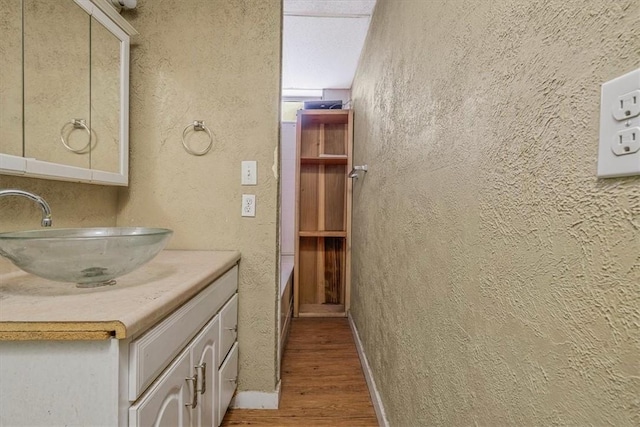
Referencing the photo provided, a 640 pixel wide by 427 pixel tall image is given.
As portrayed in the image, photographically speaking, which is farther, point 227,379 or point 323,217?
point 323,217

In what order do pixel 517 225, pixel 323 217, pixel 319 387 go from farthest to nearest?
pixel 323 217
pixel 319 387
pixel 517 225

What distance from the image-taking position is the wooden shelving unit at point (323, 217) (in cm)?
286

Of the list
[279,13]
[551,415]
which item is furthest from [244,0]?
[551,415]

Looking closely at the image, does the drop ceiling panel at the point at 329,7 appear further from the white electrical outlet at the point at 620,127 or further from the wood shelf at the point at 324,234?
the white electrical outlet at the point at 620,127

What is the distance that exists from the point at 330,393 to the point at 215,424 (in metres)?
0.73

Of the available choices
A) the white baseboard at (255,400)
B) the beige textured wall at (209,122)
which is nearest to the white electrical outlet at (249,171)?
the beige textured wall at (209,122)

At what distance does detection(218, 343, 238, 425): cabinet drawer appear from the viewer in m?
1.23

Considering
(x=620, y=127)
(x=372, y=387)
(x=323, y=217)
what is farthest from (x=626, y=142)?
(x=323, y=217)

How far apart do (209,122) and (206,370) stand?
3.58 feet

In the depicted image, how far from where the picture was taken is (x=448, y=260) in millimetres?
769

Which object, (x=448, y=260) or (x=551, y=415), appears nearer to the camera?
(x=551, y=415)

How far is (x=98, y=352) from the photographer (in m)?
0.62

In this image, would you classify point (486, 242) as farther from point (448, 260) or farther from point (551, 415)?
point (551, 415)

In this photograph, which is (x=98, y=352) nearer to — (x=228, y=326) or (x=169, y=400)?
(x=169, y=400)
